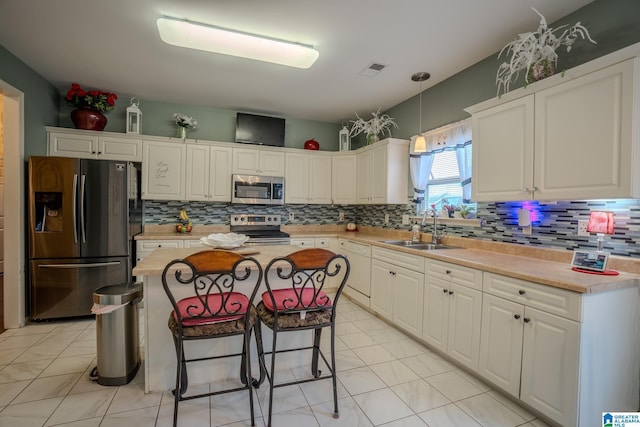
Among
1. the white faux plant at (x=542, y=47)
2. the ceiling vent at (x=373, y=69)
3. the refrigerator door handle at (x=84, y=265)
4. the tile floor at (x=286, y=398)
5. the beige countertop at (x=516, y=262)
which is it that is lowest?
the tile floor at (x=286, y=398)

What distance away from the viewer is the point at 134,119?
3.92 meters

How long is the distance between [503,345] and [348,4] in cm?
254

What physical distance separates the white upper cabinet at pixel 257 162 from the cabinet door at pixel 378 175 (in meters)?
1.35

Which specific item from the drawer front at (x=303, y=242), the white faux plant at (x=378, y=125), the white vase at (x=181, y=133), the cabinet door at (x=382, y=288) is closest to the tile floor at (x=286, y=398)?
the cabinet door at (x=382, y=288)

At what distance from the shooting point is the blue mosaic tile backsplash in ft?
6.24

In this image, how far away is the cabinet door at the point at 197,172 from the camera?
13.2ft

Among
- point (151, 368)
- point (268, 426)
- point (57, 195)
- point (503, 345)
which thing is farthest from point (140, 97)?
point (503, 345)

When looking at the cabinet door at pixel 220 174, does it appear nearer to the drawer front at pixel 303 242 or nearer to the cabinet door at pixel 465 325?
the drawer front at pixel 303 242

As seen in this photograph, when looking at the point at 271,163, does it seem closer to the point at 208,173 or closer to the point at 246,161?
the point at 246,161

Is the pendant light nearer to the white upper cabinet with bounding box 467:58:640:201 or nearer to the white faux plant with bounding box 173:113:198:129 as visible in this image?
the white upper cabinet with bounding box 467:58:640:201

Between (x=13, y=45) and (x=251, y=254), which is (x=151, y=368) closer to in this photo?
(x=251, y=254)

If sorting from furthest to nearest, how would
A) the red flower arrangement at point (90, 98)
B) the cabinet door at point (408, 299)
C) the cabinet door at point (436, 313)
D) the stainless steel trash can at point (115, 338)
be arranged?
the red flower arrangement at point (90, 98) < the cabinet door at point (408, 299) < the cabinet door at point (436, 313) < the stainless steel trash can at point (115, 338)

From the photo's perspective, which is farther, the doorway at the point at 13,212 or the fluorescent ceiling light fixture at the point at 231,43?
the doorway at the point at 13,212

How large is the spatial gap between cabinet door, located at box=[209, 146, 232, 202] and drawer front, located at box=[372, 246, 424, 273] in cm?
220
